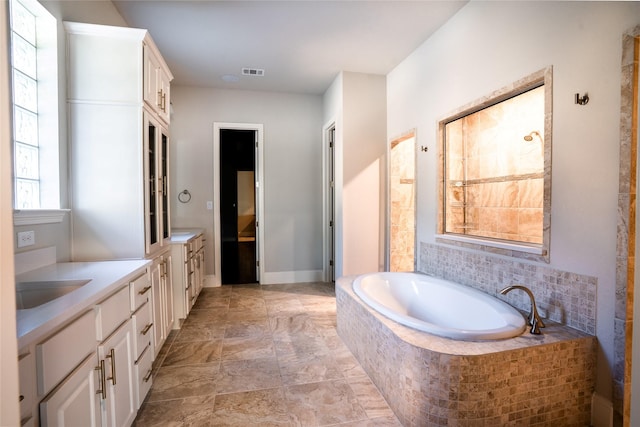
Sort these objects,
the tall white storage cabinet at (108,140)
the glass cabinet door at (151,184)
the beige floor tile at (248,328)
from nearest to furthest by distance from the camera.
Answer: the tall white storage cabinet at (108,140) < the glass cabinet door at (151,184) < the beige floor tile at (248,328)

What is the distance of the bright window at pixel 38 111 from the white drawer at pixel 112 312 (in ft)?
2.75

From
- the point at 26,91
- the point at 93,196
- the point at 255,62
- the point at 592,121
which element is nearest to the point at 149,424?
the point at 93,196

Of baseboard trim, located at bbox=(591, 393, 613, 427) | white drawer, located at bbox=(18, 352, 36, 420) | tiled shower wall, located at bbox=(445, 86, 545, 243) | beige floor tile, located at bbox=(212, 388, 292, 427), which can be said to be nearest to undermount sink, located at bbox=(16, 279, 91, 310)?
white drawer, located at bbox=(18, 352, 36, 420)

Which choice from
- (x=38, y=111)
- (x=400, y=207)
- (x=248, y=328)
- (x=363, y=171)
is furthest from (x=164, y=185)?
(x=400, y=207)

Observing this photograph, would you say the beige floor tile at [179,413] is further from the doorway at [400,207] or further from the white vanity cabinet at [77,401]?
the doorway at [400,207]

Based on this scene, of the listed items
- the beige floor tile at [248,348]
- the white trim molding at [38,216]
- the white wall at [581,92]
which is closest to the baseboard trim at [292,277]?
the beige floor tile at [248,348]

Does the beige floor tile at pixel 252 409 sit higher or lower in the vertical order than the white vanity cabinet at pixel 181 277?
lower

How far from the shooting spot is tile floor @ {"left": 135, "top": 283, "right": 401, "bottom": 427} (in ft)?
5.79

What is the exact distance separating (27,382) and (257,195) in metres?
3.82

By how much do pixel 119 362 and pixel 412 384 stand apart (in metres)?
1.40

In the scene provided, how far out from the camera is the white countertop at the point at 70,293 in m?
0.89

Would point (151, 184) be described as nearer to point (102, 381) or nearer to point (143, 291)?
point (143, 291)

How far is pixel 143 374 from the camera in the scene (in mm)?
1769

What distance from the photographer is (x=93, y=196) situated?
6.55 ft
